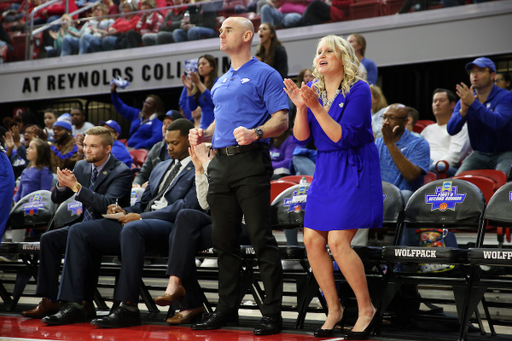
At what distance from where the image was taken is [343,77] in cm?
320

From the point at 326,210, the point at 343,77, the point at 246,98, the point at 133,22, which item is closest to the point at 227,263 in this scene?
the point at 326,210

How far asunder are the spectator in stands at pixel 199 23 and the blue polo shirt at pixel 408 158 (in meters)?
6.21

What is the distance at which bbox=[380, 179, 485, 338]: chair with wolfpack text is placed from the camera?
9.92ft

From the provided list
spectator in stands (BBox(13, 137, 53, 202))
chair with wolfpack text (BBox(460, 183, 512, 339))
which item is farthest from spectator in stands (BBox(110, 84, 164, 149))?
chair with wolfpack text (BBox(460, 183, 512, 339))

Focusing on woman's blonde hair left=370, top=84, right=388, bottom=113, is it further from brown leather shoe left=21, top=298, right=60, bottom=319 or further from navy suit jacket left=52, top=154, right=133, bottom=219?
brown leather shoe left=21, top=298, right=60, bottom=319

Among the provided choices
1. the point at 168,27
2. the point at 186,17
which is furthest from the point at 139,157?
the point at 168,27

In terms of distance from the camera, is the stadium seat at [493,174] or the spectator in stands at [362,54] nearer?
the stadium seat at [493,174]

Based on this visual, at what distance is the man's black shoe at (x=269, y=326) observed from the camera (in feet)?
10.1

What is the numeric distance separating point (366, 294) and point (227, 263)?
0.81m

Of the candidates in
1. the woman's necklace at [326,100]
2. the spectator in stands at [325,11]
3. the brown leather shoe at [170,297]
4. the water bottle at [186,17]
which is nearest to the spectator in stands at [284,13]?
the spectator in stands at [325,11]

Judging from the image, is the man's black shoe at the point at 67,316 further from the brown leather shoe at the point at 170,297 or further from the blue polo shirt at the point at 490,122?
the blue polo shirt at the point at 490,122

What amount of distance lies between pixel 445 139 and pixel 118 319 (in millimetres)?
4053

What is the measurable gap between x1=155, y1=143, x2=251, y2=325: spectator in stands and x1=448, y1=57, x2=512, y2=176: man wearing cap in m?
2.40

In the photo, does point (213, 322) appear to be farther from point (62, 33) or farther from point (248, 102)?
point (62, 33)
